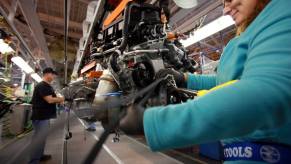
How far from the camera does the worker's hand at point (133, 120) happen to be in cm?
61

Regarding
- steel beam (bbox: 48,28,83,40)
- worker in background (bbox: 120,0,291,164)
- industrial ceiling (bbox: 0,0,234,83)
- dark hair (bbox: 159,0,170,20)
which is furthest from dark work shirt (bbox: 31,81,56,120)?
steel beam (bbox: 48,28,83,40)

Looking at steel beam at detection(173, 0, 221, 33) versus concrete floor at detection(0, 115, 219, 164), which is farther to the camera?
steel beam at detection(173, 0, 221, 33)

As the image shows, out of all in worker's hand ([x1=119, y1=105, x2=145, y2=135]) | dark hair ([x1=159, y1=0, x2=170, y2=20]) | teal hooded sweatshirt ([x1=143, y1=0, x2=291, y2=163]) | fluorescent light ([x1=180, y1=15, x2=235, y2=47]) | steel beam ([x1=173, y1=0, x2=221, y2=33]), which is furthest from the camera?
steel beam ([x1=173, y1=0, x2=221, y2=33])

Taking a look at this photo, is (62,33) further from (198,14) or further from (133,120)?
(133,120)

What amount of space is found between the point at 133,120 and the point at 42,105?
3.24m

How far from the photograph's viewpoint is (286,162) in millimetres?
528

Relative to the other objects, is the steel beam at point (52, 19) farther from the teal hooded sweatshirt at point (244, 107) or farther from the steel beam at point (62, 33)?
the teal hooded sweatshirt at point (244, 107)

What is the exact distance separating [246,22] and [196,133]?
1.74 ft

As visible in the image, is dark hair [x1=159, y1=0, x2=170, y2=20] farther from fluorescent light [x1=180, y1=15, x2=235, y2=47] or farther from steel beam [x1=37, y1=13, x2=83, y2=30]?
steel beam [x1=37, y1=13, x2=83, y2=30]

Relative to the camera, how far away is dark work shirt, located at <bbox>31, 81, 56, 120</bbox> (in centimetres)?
332

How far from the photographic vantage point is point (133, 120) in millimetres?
612

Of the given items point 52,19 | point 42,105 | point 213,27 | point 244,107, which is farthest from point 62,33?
point 244,107

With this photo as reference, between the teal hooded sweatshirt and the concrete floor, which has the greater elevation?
the teal hooded sweatshirt

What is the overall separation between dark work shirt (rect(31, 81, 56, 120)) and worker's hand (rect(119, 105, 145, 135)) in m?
3.15
